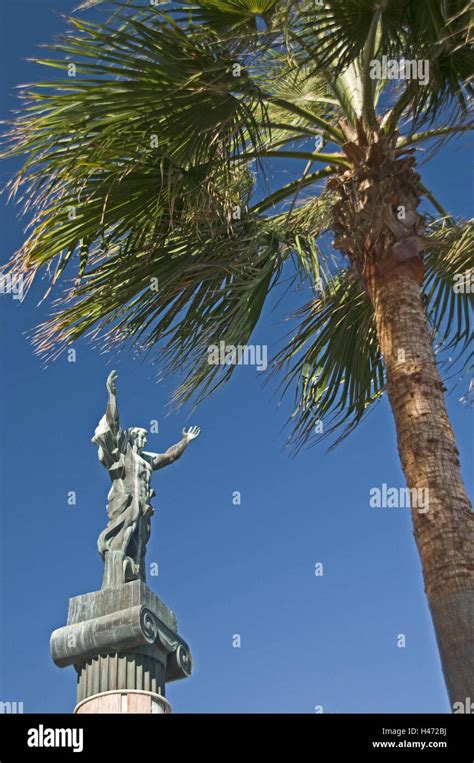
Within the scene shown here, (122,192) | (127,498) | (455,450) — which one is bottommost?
(455,450)

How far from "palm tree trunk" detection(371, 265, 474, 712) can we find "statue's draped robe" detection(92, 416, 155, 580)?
416 centimetres

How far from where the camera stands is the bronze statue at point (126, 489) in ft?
29.9

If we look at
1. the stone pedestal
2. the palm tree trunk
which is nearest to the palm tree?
the palm tree trunk

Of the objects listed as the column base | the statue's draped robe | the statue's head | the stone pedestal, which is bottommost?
the column base

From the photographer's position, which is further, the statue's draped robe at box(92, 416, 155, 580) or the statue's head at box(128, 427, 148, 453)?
the statue's head at box(128, 427, 148, 453)

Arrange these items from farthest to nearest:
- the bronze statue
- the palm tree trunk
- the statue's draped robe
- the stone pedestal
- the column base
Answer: the statue's draped robe
the bronze statue
the stone pedestal
the column base
the palm tree trunk

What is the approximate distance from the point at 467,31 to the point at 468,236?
6.57ft

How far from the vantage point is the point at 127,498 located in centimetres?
957

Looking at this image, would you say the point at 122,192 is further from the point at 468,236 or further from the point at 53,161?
the point at 468,236

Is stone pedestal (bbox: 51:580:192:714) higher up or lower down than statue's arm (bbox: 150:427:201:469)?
lower down

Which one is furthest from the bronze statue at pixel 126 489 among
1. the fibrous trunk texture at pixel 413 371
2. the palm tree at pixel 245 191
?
the fibrous trunk texture at pixel 413 371

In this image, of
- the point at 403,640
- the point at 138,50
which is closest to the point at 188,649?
the point at 403,640

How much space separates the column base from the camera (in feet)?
26.7

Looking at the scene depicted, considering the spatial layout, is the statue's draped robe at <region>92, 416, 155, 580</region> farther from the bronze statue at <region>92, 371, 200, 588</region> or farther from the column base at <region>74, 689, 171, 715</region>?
the column base at <region>74, 689, 171, 715</region>
